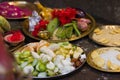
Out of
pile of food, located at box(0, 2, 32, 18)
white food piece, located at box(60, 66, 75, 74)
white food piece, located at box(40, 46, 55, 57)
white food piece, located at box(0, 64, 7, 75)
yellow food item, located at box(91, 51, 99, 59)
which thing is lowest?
white food piece, located at box(60, 66, 75, 74)

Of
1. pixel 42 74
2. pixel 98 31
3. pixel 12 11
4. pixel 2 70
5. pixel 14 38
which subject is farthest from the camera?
pixel 12 11

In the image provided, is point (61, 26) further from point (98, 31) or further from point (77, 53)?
point (77, 53)

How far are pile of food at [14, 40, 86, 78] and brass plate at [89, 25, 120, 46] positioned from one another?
22 cm

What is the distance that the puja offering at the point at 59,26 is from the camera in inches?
58.6

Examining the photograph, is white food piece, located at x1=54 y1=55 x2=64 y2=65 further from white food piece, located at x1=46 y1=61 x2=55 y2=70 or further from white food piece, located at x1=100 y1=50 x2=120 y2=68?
white food piece, located at x1=100 y1=50 x2=120 y2=68

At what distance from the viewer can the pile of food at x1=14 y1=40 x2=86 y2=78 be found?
1.13 m

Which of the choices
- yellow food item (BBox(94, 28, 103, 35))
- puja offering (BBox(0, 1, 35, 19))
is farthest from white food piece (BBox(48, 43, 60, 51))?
puja offering (BBox(0, 1, 35, 19))

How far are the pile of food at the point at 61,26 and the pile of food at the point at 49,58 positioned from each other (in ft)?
0.53

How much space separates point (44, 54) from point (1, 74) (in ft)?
3.58

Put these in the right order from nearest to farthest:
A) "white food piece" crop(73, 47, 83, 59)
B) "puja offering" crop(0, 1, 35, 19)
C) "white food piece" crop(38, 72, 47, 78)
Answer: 1. "white food piece" crop(38, 72, 47, 78)
2. "white food piece" crop(73, 47, 83, 59)
3. "puja offering" crop(0, 1, 35, 19)

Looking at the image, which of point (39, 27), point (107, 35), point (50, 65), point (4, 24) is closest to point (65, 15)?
point (39, 27)

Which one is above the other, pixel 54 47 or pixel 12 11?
pixel 12 11

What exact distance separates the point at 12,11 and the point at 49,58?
2.68 feet

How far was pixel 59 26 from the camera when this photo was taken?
5.19 feet
